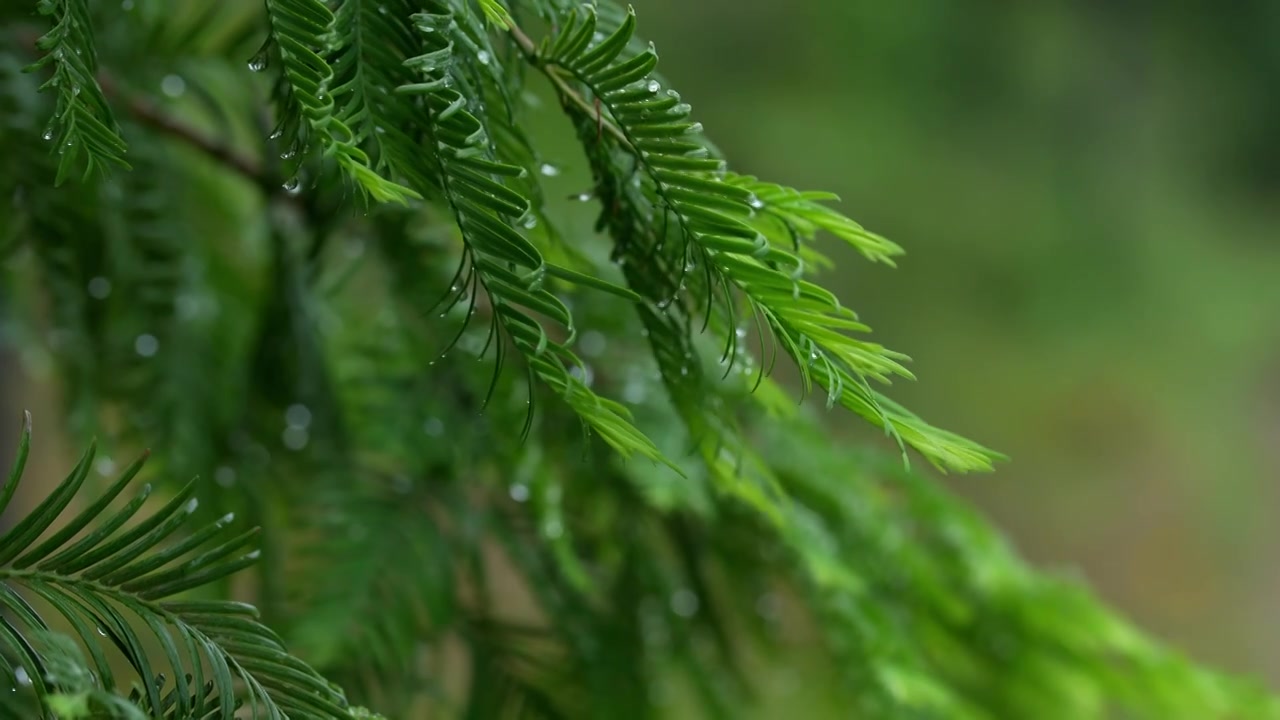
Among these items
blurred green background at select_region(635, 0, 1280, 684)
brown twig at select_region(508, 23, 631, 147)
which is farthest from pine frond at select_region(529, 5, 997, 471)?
blurred green background at select_region(635, 0, 1280, 684)

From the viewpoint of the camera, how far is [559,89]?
0.37 meters

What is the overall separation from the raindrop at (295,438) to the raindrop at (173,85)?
0.26 metres

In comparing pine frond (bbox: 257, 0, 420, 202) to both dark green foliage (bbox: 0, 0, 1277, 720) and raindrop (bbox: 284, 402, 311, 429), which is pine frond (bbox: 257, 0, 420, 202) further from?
raindrop (bbox: 284, 402, 311, 429)

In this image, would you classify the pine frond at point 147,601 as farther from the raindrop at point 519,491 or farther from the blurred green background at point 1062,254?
the blurred green background at point 1062,254

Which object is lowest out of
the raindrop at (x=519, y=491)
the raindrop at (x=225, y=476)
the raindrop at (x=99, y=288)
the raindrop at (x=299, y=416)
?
the raindrop at (x=225, y=476)

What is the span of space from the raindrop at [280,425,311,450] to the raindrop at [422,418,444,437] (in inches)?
4.0

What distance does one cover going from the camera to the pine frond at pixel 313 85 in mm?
299

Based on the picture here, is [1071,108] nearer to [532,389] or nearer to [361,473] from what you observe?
[361,473]

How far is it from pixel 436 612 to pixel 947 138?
8.60 ft

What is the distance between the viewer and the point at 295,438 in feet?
2.67

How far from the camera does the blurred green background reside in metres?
2.82

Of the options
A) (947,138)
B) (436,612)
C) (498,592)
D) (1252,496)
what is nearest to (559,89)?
(436,612)

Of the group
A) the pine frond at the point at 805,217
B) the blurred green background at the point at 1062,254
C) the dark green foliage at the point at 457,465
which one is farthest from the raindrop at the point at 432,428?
the blurred green background at the point at 1062,254

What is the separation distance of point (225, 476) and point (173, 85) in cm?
29
